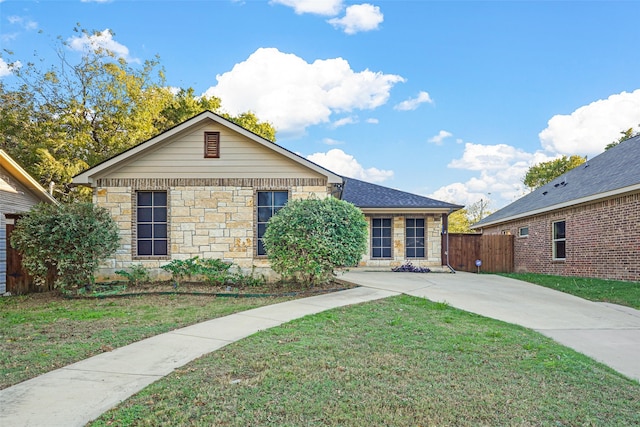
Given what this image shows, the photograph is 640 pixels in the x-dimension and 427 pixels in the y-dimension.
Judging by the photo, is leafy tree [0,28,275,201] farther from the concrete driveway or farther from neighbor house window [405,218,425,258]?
the concrete driveway

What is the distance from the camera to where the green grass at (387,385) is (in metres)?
3.04

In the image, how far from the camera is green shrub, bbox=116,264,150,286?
10.3 metres

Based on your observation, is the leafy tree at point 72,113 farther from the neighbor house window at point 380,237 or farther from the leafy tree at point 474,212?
the leafy tree at point 474,212

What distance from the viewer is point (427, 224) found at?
15539mm

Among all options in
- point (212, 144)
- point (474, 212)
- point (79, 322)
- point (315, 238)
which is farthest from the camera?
point (474, 212)

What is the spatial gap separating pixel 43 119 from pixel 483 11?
19839 mm

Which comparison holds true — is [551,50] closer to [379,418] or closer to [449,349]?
[449,349]

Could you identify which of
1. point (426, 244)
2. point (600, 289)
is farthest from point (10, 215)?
point (600, 289)

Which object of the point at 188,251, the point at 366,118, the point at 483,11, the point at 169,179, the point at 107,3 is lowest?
the point at 188,251

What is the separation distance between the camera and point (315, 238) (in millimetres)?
8945

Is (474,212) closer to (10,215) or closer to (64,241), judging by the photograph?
(64,241)

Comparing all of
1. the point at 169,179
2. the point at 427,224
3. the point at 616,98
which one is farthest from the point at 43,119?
the point at 616,98

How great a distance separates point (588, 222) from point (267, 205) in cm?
1045

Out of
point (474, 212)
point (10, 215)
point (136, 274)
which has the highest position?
point (474, 212)
